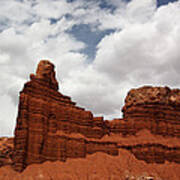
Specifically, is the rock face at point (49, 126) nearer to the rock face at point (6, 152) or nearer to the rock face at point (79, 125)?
the rock face at point (79, 125)

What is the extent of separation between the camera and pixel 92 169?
2331 inches

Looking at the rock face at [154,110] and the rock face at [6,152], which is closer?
the rock face at [6,152]

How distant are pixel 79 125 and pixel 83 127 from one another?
1311 mm

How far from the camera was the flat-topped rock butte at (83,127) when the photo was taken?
5581 centimetres

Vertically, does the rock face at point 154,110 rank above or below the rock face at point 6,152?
above

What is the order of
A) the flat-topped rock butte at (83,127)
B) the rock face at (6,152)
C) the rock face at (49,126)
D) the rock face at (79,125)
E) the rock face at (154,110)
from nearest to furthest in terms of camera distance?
the rock face at (49,126)
the rock face at (79,125)
the flat-topped rock butte at (83,127)
the rock face at (6,152)
the rock face at (154,110)

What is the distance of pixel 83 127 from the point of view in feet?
227

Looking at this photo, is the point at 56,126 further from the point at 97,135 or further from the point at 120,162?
the point at 120,162

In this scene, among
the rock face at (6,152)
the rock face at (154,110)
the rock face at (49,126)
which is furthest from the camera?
the rock face at (154,110)

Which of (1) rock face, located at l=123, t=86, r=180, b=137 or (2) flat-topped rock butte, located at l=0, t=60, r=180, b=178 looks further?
(1) rock face, located at l=123, t=86, r=180, b=137

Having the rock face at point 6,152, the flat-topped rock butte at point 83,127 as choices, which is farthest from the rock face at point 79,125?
the rock face at point 6,152

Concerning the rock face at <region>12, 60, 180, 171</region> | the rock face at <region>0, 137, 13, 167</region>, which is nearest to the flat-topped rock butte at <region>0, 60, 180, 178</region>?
the rock face at <region>12, 60, 180, 171</region>

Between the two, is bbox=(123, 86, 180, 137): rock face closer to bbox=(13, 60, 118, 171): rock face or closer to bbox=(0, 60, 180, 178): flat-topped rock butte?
bbox=(0, 60, 180, 178): flat-topped rock butte

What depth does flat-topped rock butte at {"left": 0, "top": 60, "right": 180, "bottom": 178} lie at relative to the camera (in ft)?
183
